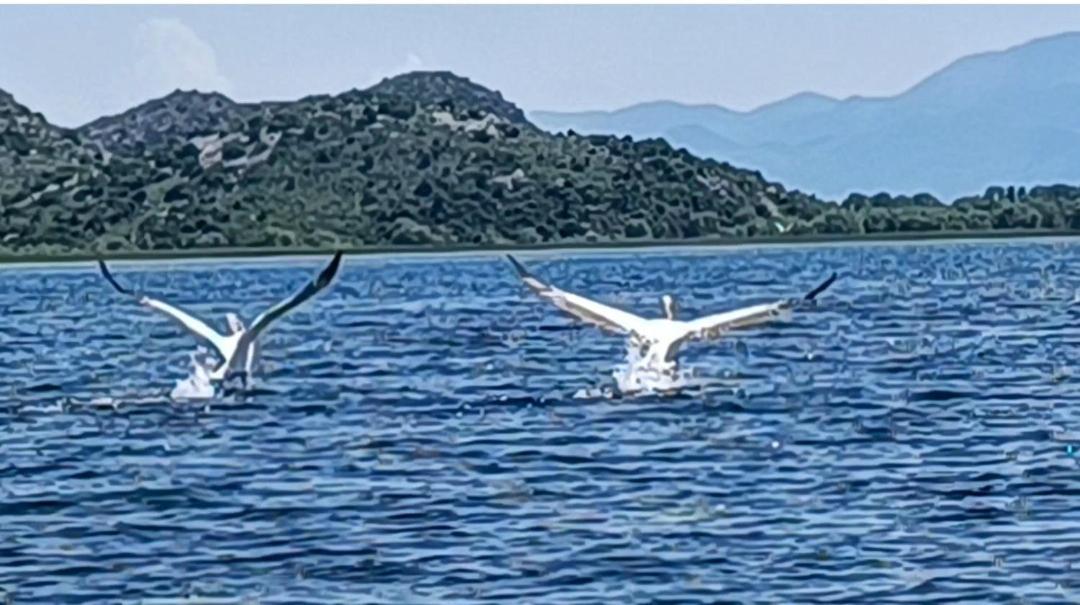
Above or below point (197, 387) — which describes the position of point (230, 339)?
above

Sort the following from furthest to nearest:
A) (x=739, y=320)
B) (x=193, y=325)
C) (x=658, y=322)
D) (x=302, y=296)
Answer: (x=193, y=325), (x=658, y=322), (x=302, y=296), (x=739, y=320)

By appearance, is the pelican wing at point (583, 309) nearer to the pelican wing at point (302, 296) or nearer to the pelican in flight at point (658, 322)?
the pelican in flight at point (658, 322)

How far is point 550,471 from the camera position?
3366 centimetres

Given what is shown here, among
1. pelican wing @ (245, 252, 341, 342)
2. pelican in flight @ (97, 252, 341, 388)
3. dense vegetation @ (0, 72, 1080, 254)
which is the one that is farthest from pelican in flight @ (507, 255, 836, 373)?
dense vegetation @ (0, 72, 1080, 254)

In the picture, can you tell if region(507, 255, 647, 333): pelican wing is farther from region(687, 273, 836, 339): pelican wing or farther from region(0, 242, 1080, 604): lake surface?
region(0, 242, 1080, 604): lake surface

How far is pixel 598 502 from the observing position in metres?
30.3

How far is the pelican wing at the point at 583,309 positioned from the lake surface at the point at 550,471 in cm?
119

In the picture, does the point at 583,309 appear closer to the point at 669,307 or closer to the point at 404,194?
the point at 669,307

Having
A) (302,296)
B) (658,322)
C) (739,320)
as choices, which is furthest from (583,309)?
(302,296)

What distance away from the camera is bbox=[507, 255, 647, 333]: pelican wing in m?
42.3

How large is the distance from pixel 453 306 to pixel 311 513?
5814cm

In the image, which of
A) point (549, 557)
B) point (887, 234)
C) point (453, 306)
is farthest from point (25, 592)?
point (887, 234)

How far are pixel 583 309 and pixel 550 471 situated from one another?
9.35m

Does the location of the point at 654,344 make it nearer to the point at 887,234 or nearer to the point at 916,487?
the point at 916,487
